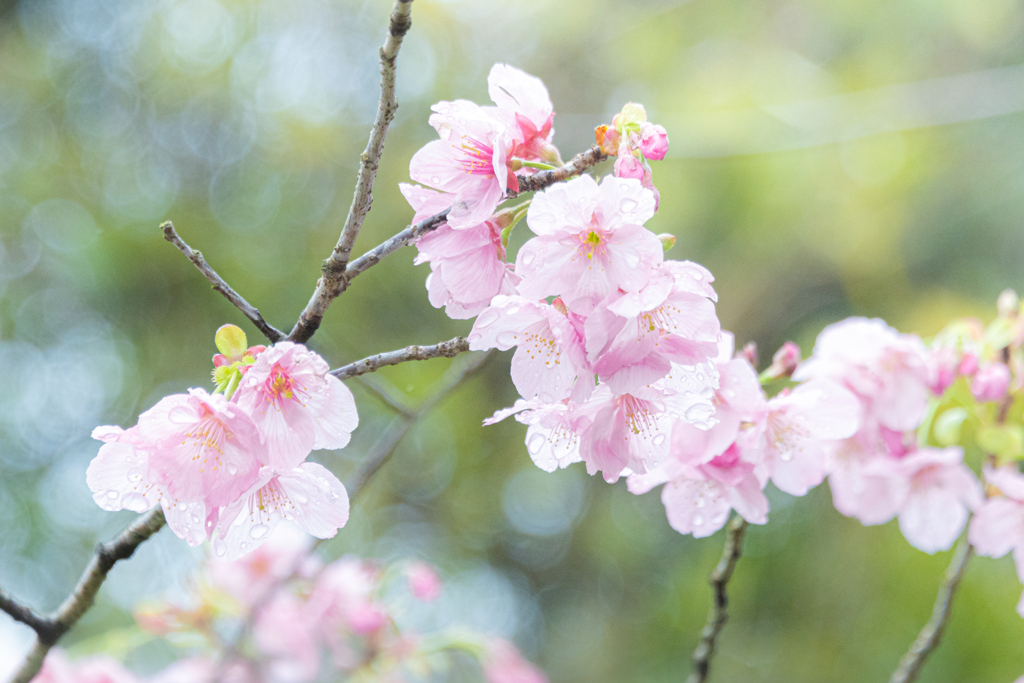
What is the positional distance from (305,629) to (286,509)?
80cm

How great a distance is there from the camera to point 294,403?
0.40 m

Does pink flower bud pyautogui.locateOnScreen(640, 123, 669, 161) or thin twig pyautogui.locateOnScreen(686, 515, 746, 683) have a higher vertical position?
pink flower bud pyautogui.locateOnScreen(640, 123, 669, 161)

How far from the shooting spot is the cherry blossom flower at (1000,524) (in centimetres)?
70

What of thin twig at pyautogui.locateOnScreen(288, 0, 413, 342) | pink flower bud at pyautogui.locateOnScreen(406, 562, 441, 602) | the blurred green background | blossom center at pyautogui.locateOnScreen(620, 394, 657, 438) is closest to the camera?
thin twig at pyautogui.locateOnScreen(288, 0, 413, 342)

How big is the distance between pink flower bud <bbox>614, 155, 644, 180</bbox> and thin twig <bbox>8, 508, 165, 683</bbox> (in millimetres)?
341

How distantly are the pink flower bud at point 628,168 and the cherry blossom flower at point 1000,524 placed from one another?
1.80ft

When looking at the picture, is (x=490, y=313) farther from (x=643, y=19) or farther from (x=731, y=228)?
(x=643, y=19)

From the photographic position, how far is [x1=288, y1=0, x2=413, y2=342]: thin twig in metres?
0.34

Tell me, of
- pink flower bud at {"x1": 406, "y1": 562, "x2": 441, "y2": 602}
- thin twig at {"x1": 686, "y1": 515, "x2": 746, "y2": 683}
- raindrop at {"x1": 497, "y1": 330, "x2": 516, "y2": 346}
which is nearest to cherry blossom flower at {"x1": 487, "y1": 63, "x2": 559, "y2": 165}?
raindrop at {"x1": 497, "y1": 330, "x2": 516, "y2": 346}

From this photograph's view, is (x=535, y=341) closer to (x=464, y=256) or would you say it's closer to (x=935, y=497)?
(x=464, y=256)

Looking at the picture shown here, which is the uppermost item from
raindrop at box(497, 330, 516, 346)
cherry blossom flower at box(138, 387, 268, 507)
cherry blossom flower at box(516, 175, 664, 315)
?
cherry blossom flower at box(516, 175, 664, 315)

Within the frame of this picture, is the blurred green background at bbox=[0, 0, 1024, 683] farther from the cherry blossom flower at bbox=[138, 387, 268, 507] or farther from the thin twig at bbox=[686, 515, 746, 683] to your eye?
the cherry blossom flower at bbox=[138, 387, 268, 507]

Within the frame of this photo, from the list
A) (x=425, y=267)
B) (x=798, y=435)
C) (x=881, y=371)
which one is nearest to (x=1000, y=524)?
(x=881, y=371)

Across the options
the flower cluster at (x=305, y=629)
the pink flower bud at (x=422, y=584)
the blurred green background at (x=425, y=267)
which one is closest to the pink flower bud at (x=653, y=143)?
the flower cluster at (x=305, y=629)
